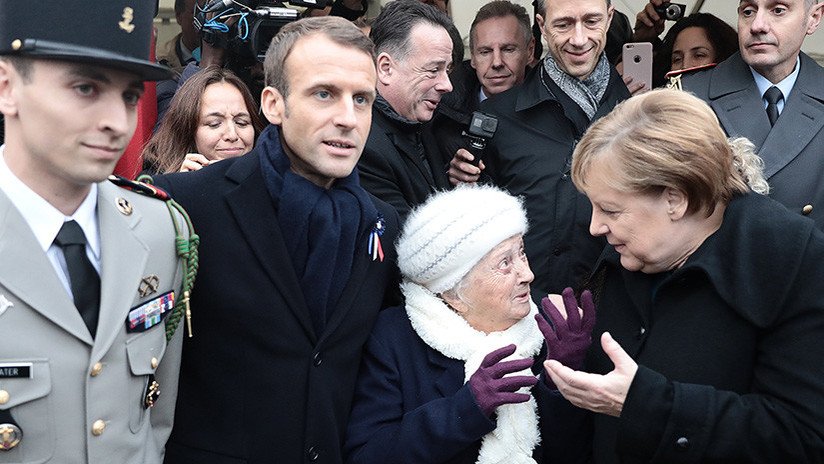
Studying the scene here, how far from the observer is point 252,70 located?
418 cm

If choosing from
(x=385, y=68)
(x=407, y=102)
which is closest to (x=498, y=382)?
(x=407, y=102)

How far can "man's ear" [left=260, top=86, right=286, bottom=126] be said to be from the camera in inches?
103

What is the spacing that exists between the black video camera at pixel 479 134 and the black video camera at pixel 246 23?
2.54 feet

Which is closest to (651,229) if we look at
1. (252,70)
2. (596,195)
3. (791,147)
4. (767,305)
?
(596,195)

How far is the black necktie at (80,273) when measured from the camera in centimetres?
199

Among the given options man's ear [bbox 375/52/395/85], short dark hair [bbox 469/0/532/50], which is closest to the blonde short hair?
man's ear [bbox 375/52/395/85]

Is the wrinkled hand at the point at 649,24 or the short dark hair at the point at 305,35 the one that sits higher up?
the wrinkled hand at the point at 649,24

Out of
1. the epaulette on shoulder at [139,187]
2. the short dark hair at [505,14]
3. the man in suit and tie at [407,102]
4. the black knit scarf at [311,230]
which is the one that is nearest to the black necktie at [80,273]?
the epaulette on shoulder at [139,187]

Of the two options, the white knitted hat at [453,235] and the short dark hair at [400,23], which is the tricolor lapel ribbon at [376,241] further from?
the short dark hair at [400,23]

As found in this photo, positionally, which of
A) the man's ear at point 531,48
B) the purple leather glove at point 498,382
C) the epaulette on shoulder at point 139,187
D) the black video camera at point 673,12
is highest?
the black video camera at point 673,12

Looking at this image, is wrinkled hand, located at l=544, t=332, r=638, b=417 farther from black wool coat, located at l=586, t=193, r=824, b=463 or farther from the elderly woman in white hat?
the elderly woman in white hat

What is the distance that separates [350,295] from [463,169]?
1153 mm

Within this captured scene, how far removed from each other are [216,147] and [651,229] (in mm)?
1769

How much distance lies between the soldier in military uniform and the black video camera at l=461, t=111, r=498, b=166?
5.78 feet
